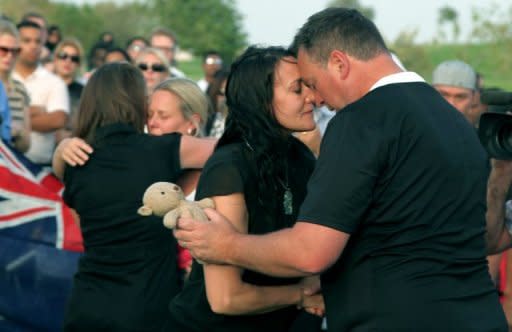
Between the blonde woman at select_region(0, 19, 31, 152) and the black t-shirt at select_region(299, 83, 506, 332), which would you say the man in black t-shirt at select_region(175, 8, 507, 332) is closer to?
the black t-shirt at select_region(299, 83, 506, 332)

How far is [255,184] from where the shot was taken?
12.9ft

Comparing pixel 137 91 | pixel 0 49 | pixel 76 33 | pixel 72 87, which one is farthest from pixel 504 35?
pixel 76 33

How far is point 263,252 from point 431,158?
0.67 m

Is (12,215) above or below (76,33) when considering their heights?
above

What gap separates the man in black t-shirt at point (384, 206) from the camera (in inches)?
133

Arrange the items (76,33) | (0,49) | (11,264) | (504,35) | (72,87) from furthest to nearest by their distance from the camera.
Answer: (76,33), (504,35), (72,87), (0,49), (11,264)

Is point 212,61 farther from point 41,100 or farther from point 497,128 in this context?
point 497,128

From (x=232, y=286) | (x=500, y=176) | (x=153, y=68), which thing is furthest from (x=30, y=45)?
(x=232, y=286)

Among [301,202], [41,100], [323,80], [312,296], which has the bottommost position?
[41,100]

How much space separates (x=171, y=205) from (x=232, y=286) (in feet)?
1.24

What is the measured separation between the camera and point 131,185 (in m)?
5.18

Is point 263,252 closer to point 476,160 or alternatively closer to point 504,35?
point 476,160

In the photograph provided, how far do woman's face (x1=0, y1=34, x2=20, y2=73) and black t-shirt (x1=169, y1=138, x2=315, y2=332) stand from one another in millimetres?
A: 4853

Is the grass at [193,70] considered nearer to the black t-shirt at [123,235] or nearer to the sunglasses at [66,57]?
the sunglasses at [66,57]
